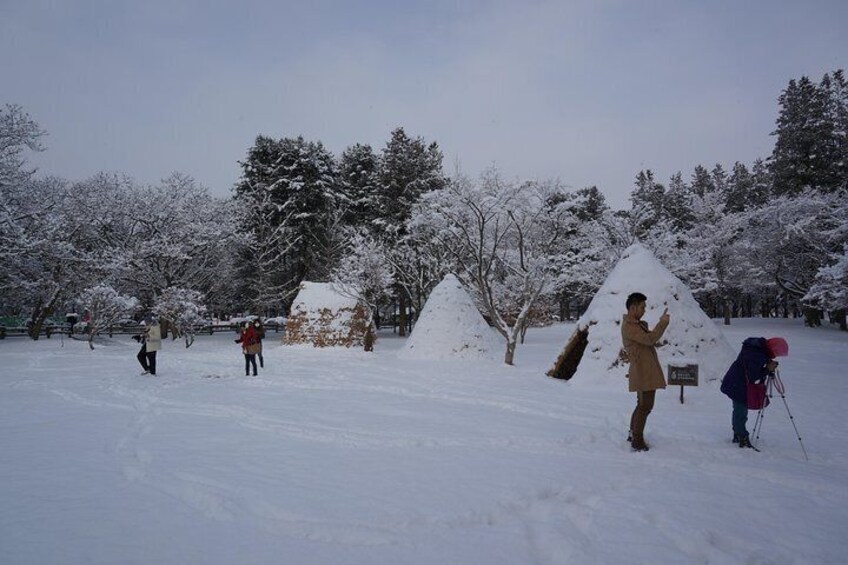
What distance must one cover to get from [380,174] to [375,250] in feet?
30.6

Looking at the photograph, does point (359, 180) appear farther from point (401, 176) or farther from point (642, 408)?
point (642, 408)

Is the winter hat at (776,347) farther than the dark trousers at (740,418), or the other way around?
the dark trousers at (740,418)

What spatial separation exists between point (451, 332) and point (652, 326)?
24.4 feet

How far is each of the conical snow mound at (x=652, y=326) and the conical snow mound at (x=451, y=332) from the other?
5070 millimetres

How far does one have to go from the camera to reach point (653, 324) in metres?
10.6

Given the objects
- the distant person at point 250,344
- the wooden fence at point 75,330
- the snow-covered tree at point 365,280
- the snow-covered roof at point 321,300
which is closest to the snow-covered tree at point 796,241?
the snow-covered tree at point 365,280

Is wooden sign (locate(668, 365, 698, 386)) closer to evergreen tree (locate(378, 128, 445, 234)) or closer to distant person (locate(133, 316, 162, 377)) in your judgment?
distant person (locate(133, 316, 162, 377))

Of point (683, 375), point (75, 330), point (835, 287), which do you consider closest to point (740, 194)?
point (835, 287)

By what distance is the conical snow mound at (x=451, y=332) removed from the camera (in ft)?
54.4

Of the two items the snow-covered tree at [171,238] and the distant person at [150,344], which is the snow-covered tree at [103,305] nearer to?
the snow-covered tree at [171,238]

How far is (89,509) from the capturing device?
13.2ft

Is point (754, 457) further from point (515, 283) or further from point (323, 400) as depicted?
point (515, 283)

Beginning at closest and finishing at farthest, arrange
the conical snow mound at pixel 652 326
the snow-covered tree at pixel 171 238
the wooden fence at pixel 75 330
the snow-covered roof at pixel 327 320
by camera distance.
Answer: the conical snow mound at pixel 652 326 < the snow-covered roof at pixel 327 320 < the snow-covered tree at pixel 171 238 < the wooden fence at pixel 75 330

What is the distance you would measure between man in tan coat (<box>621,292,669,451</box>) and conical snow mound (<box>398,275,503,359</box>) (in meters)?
10.6
